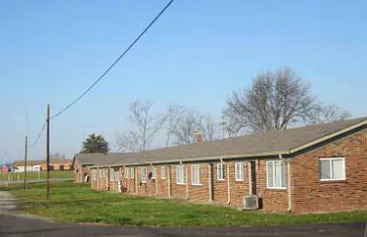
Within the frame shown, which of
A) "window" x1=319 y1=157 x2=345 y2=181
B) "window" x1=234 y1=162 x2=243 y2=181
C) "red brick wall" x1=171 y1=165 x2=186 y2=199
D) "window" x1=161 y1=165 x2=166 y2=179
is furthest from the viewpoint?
"window" x1=161 y1=165 x2=166 y2=179

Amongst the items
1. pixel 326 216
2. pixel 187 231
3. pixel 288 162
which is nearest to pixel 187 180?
pixel 288 162

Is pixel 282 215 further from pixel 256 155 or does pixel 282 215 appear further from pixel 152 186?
pixel 152 186

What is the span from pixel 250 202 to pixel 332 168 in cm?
411

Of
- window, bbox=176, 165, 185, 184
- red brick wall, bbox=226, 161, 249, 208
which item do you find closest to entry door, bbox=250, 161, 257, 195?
red brick wall, bbox=226, 161, 249, 208

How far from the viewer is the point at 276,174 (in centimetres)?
2717

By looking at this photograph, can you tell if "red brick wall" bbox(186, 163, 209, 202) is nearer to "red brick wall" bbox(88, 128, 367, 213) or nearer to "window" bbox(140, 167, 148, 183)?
"red brick wall" bbox(88, 128, 367, 213)

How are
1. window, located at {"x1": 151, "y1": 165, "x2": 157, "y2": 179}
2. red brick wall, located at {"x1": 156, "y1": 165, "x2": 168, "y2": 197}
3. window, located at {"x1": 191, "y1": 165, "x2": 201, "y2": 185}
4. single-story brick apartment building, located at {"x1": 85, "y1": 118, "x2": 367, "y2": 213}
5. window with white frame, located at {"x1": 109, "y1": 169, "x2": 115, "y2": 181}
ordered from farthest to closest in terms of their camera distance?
1. window with white frame, located at {"x1": 109, "y1": 169, "x2": 115, "y2": 181}
2. window, located at {"x1": 151, "y1": 165, "x2": 157, "y2": 179}
3. red brick wall, located at {"x1": 156, "y1": 165, "x2": 168, "y2": 197}
4. window, located at {"x1": 191, "y1": 165, "x2": 201, "y2": 185}
5. single-story brick apartment building, located at {"x1": 85, "y1": 118, "x2": 367, "y2": 213}

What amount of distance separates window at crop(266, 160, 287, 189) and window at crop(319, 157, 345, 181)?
1625 mm

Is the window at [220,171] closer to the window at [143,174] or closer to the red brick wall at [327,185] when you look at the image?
the red brick wall at [327,185]

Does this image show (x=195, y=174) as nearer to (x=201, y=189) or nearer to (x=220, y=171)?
(x=201, y=189)

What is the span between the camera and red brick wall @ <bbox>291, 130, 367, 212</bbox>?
84.2 ft

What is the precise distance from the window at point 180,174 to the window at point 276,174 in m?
12.3

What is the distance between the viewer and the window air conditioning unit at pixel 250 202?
1089 inches

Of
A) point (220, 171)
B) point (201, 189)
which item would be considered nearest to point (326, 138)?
point (220, 171)
